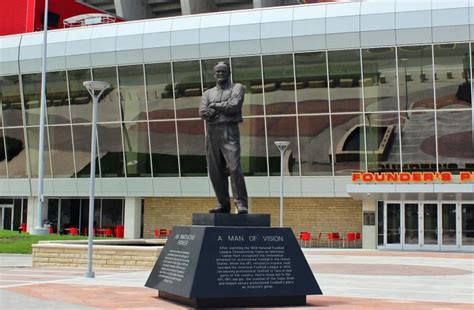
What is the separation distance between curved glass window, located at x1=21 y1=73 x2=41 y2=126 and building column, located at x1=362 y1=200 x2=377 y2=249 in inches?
884

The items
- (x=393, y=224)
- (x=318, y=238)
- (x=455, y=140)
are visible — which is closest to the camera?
(x=455, y=140)

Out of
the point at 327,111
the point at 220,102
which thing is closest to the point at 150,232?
the point at 327,111

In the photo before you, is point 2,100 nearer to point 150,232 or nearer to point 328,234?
point 150,232

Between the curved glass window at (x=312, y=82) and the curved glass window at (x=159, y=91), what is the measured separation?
8.08 meters

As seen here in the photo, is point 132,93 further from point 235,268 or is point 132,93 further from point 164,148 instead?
point 235,268

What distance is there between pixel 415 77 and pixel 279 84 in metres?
7.65

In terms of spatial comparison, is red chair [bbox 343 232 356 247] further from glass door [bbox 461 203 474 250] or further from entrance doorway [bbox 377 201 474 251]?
glass door [bbox 461 203 474 250]

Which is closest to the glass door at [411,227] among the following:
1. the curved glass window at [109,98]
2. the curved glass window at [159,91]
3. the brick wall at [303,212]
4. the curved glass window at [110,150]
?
the brick wall at [303,212]

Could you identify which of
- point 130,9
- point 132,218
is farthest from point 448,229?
point 130,9

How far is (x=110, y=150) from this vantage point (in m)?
44.2

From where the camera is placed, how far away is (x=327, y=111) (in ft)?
128

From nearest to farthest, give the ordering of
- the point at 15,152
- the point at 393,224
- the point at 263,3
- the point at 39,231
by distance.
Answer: the point at 39,231, the point at 393,224, the point at 15,152, the point at 263,3

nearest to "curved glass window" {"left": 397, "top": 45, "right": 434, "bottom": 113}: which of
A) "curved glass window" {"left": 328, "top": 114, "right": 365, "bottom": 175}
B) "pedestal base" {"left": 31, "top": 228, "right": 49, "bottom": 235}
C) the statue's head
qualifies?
"curved glass window" {"left": 328, "top": 114, "right": 365, "bottom": 175}

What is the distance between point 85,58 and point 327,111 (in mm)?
15996
